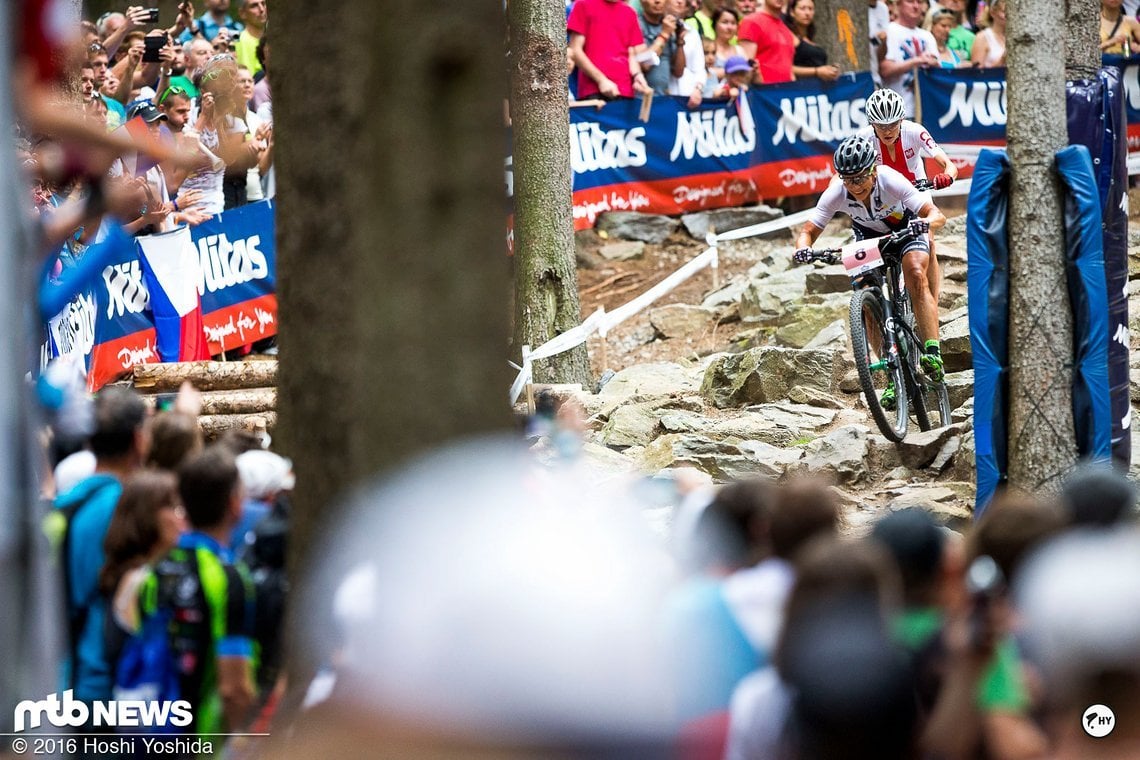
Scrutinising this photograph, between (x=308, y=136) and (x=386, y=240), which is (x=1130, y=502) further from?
(x=308, y=136)

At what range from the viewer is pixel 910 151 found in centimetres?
1079

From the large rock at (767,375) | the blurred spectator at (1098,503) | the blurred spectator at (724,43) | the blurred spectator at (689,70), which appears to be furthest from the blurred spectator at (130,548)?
the blurred spectator at (724,43)

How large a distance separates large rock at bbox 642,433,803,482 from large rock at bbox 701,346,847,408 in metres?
1.53

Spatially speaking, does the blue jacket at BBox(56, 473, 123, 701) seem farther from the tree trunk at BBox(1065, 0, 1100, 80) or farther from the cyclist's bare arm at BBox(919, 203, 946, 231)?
the cyclist's bare arm at BBox(919, 203, 946, 231)

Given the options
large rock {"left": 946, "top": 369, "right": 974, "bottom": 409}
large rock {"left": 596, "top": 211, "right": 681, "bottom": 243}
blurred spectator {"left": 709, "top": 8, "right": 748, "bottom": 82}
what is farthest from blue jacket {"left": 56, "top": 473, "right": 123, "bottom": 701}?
blurred spectator {"left": 709, "top": 8, "right": 748, "bottom": 82}

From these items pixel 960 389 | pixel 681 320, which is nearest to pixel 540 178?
pixel 681 320

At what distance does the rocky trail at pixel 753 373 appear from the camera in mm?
9734

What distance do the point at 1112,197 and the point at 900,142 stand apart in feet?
9.13

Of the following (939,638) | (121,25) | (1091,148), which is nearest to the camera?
(939,638)

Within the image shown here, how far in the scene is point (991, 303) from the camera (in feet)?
26.2

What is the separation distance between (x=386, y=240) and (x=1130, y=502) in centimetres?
208

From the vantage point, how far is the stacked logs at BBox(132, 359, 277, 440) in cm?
1041

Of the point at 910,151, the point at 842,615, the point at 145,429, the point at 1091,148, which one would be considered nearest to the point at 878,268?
the point at 910,151

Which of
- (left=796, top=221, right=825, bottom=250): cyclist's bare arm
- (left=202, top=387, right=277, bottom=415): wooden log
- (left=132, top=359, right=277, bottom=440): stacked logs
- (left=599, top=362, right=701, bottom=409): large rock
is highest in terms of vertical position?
(left=796, top=221, right=825, bottom=250): cyclist's bare arm
